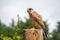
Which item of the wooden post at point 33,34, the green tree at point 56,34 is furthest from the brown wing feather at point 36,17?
the green tree at point 56,34

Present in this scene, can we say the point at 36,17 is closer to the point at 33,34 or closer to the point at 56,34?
the point at 33,34

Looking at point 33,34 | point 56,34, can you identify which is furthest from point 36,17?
point 56,34

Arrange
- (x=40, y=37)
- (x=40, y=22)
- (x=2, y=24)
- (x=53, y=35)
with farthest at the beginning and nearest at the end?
(x=2, y=24), (x=53, y=35), (x=40, y=22), (x=40, y=37)

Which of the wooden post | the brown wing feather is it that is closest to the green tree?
the brown wing feather

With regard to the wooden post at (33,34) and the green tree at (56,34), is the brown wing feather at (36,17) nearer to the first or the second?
the wooden post at (33,34)

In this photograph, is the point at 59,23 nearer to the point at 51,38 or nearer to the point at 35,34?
the point at 51,38


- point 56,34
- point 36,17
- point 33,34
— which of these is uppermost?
point 36,17

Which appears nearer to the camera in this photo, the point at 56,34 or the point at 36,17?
the point at 36,17

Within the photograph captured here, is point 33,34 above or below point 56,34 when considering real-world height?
above

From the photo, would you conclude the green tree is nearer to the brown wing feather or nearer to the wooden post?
the brown wing feather

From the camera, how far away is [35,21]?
896 cm

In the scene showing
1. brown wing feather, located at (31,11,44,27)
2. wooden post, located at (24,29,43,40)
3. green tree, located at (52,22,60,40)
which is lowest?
green tree, located at (52,22,60,40)

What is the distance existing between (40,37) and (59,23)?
3876 centimetres

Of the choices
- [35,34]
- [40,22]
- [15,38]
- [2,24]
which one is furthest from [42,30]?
[2,24]
